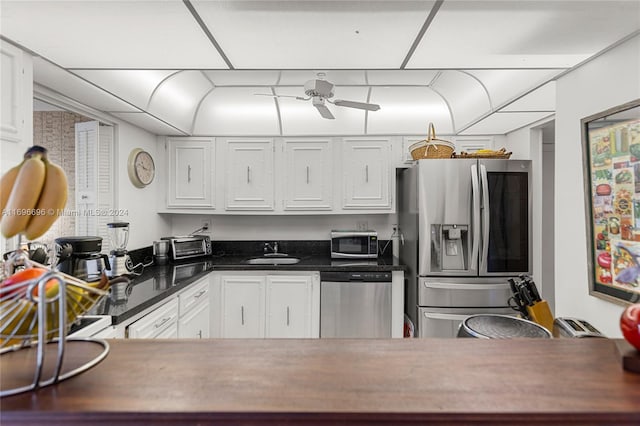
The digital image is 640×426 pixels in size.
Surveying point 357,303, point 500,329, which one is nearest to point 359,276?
point 357,303

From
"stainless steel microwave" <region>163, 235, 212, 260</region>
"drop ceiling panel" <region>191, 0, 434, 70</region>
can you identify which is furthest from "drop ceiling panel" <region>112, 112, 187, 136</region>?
"drop ceiling panel" <region>191, 0, 434, 70</region>

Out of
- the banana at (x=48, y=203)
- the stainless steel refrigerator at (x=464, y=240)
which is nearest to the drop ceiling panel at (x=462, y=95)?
the stainless steel refrigerator at (x=464, y=240)

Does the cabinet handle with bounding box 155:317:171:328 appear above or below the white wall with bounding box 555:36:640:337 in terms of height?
below

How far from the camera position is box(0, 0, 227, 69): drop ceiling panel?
1310mm

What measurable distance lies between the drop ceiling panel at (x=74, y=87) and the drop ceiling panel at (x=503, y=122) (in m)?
2.90

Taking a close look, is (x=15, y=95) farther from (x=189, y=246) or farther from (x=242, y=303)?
(x=242, y=303)

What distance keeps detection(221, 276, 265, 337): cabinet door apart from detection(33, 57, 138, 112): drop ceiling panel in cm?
169

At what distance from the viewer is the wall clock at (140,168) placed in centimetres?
293

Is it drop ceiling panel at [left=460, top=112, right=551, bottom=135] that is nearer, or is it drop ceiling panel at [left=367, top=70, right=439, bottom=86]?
drop ceiling panel at [left=460, top=112, right=551, bottom=135]

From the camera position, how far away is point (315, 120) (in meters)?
3.31

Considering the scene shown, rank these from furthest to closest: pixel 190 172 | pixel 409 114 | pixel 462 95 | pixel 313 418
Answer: pixel 190 172, pixel 409 114, pixel 462 95, pixel 313 418

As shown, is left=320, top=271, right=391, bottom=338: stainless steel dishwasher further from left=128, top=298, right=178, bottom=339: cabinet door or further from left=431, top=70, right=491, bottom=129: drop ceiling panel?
left=431, top=70, right=491, bottom=129: drop ceiling panel

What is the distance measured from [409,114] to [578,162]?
1.76 meters

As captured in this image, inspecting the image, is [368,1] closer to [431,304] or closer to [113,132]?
[431,304]
